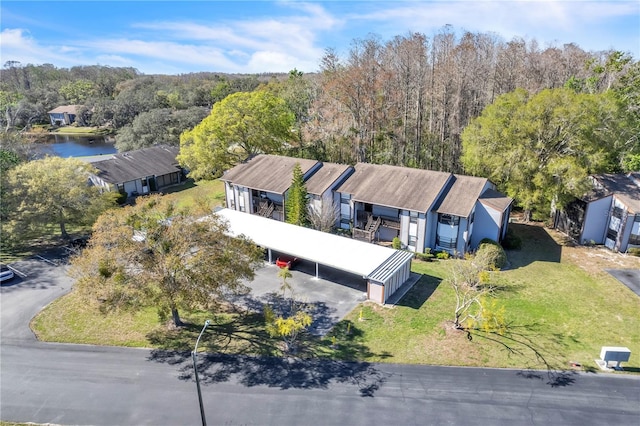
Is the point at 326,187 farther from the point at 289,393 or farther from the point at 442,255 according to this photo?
the point at 289,393

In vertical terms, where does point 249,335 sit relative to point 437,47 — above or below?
below

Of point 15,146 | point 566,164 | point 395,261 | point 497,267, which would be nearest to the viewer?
point 395,261

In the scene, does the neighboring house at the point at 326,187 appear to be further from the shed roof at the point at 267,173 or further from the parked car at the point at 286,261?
the parked car at the point at 286,261

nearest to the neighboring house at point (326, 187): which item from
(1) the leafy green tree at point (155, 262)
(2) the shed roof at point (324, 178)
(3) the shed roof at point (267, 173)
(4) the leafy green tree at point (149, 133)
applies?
(2) the shed roof at point (324, 178)

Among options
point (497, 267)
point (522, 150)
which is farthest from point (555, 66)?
point (497, 267)

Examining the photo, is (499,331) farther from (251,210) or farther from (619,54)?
(619,54)

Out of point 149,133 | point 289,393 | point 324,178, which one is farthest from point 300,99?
point 289,393
